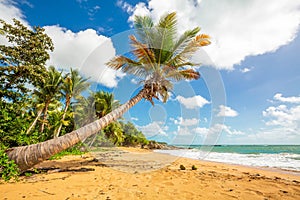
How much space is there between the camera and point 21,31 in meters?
7.40

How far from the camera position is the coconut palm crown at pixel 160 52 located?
27.7 feet

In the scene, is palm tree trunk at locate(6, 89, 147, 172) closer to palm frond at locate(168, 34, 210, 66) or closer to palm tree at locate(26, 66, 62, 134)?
palm frond at locate(168, 34, 210, 66)

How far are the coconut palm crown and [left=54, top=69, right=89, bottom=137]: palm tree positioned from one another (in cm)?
947

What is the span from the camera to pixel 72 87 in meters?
17.1

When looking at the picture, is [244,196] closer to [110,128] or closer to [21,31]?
[21,31]

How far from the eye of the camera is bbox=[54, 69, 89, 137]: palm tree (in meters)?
16.4

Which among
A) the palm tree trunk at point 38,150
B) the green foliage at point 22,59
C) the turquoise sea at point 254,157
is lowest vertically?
the turquoise sea at point 254,157

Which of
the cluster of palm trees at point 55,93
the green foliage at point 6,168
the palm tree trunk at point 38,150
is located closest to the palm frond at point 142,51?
the palm tree trunk at point 38,150

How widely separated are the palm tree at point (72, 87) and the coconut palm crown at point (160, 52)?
31.1 feet

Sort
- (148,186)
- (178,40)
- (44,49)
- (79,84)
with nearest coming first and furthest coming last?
(148,186) < (44,49) < (178,40) < (79,84)

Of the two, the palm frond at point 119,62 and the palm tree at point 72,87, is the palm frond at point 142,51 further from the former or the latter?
the palm tree at point 72,87

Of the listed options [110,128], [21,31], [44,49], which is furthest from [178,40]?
[110,128]

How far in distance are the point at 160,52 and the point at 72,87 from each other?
11.8 metres

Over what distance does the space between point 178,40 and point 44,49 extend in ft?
20.7
